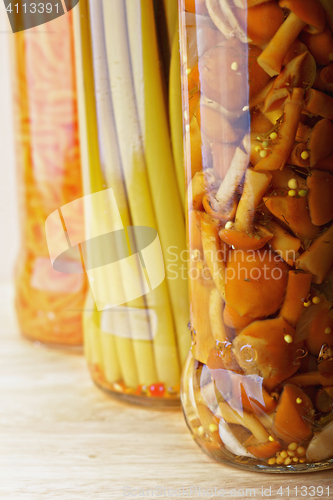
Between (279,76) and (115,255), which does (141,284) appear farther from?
(279,76)

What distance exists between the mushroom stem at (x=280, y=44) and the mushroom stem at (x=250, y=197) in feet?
0.14

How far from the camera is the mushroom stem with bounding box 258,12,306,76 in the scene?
20 cm

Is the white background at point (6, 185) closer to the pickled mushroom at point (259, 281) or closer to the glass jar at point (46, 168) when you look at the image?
the glass jar at point (46, 168)

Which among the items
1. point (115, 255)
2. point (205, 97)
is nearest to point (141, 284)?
point (115, 255)

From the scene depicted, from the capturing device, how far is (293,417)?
224 mm

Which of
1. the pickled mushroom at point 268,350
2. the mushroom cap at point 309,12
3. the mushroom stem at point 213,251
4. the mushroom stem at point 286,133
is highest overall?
the mushroom cap at point 309,12

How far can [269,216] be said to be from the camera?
22cm

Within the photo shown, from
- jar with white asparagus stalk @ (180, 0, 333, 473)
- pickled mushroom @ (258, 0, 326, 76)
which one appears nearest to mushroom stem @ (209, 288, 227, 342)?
jar with white asparagus stalk @ (180, 0, 333, 473)

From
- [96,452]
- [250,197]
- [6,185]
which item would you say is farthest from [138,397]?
[6,185]

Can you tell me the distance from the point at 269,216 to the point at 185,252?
9cm

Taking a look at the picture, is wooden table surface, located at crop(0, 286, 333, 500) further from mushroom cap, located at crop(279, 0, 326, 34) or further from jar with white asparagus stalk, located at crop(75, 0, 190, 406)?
mushroom cap, located at crop(279, 0, 326, 34)

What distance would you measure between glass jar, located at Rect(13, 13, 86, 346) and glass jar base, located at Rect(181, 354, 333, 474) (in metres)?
0.16

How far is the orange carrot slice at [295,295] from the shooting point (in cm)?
22

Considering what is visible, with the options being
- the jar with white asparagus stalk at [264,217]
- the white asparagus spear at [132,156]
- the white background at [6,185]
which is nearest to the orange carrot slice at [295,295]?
the jar with white asparagus stalk at [264,217]
